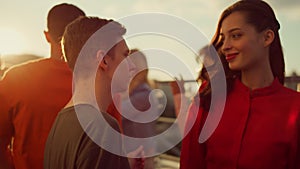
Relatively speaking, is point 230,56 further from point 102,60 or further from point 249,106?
point 102,60

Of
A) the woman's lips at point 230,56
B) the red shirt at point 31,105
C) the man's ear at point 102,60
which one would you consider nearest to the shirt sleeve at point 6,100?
the red shirt at point 31,105

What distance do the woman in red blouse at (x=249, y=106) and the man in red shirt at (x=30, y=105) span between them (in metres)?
0.56

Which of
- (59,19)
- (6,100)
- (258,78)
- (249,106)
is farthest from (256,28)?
(6,100)

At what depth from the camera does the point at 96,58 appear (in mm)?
1349

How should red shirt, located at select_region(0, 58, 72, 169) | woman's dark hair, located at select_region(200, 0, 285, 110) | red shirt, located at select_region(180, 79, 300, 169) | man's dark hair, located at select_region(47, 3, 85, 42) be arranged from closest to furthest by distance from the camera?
red shirt, located at select_region(180, 79, 300, 169) → woman's dark hair, located at select_region(200, 0, 285, 110) → red shirt, located at select_region(0, 58, 72, 169) → man's dark hair, located at select_region(47, 3, 85, 42)

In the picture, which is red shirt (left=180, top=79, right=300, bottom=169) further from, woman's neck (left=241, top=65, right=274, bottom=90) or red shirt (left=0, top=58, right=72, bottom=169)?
red shirt (left=0, top=58, right=72, bottom=169)

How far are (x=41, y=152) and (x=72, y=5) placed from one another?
0.68 metres

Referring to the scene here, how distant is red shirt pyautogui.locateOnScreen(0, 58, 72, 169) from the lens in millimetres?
1873

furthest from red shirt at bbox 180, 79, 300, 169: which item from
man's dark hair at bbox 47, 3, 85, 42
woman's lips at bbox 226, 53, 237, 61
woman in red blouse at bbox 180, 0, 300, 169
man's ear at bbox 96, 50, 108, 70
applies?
man's dark hair at bbox 47, 3, 85, 42

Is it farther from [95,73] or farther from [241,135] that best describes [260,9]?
[95,73]

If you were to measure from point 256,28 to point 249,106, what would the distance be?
0.96ft

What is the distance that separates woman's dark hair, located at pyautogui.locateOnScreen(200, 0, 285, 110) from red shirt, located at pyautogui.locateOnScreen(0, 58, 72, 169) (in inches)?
23.7

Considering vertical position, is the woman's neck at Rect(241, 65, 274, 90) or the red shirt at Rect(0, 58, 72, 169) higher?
the woman's neck at Rect(241, 65, 274, 90)

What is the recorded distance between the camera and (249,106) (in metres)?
1.73
